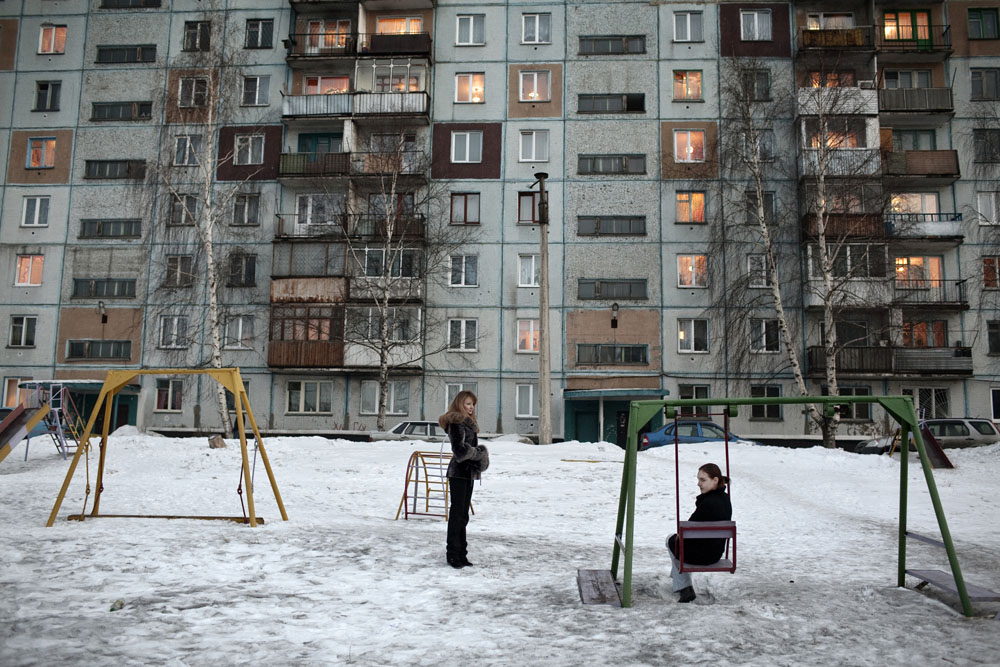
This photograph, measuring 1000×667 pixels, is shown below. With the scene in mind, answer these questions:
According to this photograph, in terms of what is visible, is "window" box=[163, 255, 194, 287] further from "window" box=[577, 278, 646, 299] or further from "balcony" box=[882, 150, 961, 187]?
"balcony" box=[882, 150, 961, 187]

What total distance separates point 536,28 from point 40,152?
74.7ft

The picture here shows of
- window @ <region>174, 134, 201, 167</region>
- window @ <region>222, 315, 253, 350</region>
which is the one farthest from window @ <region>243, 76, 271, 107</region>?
window @ <region>222, 315, 253, 350</region>

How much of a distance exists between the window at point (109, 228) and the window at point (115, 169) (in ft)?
6.38

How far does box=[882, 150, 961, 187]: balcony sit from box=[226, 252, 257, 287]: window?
86.4ft

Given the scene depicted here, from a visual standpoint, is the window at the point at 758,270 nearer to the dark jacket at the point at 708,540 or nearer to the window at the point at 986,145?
the window at the point at 986,145

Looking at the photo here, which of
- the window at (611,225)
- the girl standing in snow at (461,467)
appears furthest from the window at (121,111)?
the girl standing in snow at (461,467)

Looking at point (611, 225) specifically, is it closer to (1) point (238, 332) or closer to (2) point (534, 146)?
(2) point (534, 146)

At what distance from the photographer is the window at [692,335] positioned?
31.7 m

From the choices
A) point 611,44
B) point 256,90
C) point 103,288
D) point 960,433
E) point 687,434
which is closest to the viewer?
point 960,433

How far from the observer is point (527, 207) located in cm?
3297

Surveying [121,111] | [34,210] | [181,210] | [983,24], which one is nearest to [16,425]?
[181,210]

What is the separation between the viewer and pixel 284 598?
6492 millimetres

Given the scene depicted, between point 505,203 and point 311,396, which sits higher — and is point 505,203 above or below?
above

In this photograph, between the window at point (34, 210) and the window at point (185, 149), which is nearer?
the window at point (185, 149)
